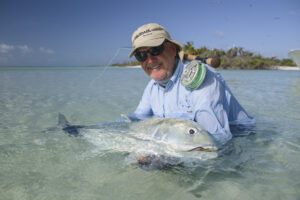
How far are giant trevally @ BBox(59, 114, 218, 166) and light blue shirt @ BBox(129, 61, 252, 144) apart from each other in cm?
25

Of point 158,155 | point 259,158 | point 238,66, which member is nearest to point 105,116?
point 158,155

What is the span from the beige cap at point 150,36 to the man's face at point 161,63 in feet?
0.32

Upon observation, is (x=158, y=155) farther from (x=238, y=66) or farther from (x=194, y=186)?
(x=238, y=66)

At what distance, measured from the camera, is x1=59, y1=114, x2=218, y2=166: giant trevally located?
1648 millimetres

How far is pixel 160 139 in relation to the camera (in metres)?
1.81

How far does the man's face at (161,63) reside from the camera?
2.41m

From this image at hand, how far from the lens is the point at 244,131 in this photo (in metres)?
2.64

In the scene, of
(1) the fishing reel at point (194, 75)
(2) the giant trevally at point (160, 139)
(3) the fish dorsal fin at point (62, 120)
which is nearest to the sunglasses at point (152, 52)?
(1) the fishing reel at point (194, 75)

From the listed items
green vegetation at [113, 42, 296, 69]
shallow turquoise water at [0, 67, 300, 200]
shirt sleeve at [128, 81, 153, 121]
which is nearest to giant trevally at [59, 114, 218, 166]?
shallow turquoise water at [0, 67, 300, 200]

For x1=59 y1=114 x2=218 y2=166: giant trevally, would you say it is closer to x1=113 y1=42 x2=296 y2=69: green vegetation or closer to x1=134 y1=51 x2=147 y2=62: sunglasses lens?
x1=134 y1=51 x2=147 y2=62: sunglasses lens

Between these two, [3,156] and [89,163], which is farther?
[3,156]

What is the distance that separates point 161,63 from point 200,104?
72 cm

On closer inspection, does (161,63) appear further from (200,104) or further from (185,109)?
(200,104)

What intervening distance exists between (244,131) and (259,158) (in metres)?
0.53
